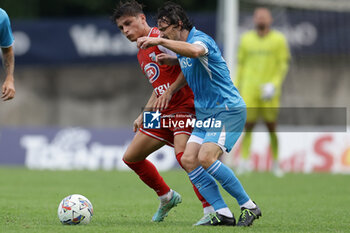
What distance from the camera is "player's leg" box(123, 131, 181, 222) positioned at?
664 cm

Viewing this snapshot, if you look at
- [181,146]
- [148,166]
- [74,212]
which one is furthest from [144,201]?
[74,212]

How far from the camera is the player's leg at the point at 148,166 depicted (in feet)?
21.8

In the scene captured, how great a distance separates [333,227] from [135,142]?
1922 millimetres

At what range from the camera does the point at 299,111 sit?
64.8 ft

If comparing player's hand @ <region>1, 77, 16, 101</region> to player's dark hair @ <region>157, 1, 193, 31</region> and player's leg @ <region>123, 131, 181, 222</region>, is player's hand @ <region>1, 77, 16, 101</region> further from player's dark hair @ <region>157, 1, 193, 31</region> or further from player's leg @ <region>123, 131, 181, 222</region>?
player's dark hair @ <region>157, 1, 193, 31</region>

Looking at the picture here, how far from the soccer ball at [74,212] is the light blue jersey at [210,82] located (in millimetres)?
1231

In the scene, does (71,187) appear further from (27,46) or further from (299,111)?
(299,111)

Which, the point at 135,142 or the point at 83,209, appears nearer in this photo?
the point at 83,209

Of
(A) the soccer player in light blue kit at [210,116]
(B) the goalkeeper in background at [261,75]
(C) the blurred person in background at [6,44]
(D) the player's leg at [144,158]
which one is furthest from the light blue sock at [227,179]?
(B) the goalkeeper in background at [261,75]

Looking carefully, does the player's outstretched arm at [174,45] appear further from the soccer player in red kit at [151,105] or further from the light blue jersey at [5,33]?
the light blue jersey at [5,33]

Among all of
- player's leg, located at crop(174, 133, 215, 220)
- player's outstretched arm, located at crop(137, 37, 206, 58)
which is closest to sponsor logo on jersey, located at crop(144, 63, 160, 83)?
player's leg, located at crop(174, 133, 215, 220)

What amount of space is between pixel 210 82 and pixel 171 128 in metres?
0.69

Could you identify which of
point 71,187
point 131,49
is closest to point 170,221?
point 71,187

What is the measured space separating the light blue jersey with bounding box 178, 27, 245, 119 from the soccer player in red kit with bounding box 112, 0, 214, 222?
36cm
